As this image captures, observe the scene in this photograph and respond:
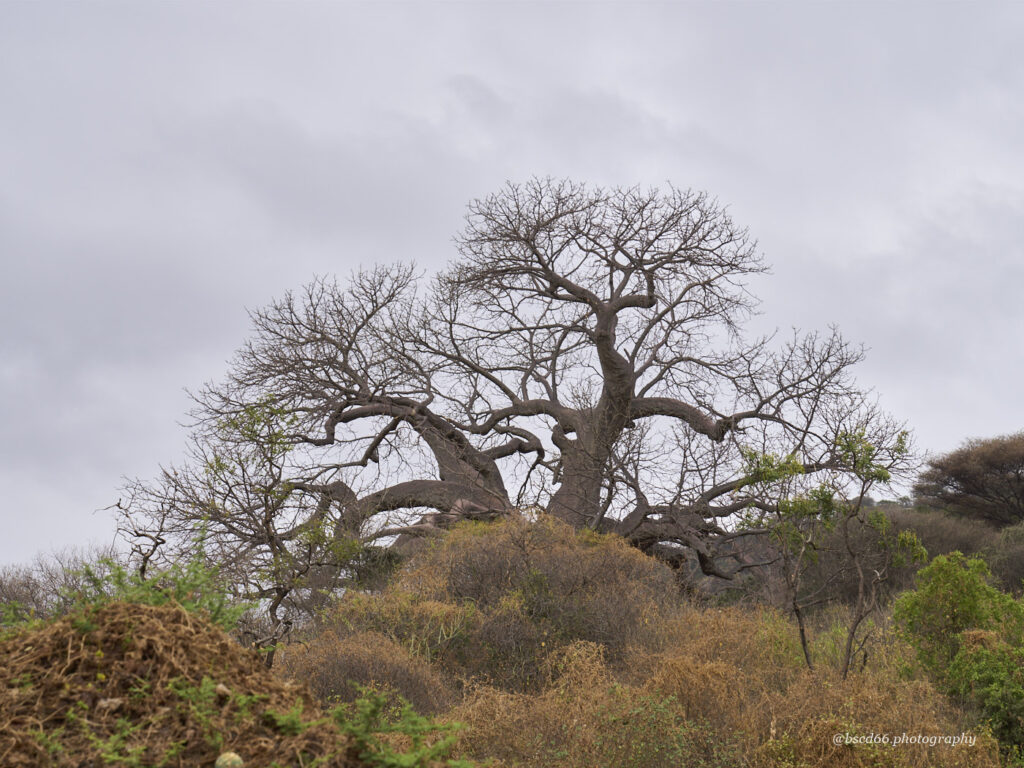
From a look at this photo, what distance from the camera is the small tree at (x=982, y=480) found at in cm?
2728

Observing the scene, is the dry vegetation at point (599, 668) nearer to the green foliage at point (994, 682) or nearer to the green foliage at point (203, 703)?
the green foliage at point (994, 682)

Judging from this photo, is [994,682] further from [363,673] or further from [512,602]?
[363,673]

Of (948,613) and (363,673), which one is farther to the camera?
(948,613)

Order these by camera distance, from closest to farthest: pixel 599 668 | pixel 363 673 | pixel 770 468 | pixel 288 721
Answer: pixel 288 721, pixel 363 673, pixel 599 668, pixel 770 468

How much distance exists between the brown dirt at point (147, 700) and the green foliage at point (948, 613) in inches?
300

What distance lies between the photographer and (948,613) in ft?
29.7

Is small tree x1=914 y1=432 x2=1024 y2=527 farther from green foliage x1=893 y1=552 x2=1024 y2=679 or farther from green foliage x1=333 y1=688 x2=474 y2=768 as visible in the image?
green foliage x1=333 y1=688 x2=474 y2=768

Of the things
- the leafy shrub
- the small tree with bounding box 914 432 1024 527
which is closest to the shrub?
the leafy shrub

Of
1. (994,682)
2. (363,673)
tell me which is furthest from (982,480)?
(363,673)

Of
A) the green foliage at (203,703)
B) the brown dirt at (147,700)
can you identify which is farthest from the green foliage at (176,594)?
the green foliage at (203,703)

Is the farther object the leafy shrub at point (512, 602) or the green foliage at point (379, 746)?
the leafy shrub at point (512, 602)

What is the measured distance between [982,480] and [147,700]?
29678mm

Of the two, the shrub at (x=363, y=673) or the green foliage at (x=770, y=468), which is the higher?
the green foliage at (x=770, y=468)

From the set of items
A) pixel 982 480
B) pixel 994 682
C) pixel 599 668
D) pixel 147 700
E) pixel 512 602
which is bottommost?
pixel 994 682
